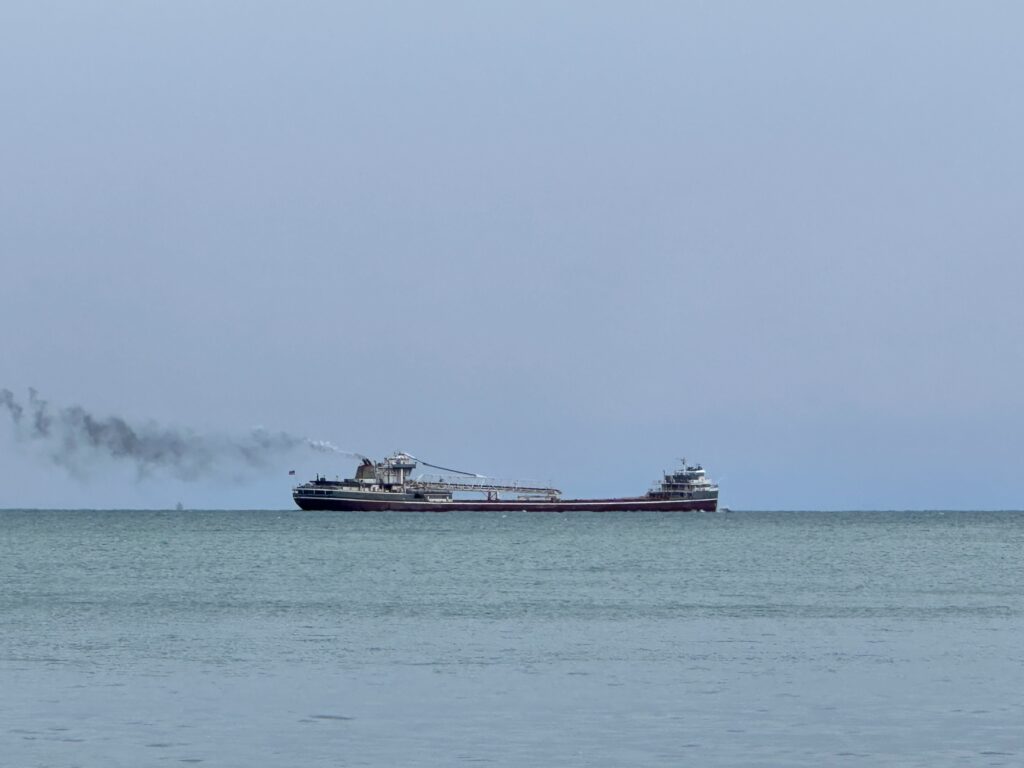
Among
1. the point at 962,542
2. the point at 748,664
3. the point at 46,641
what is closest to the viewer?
the point at 748,664

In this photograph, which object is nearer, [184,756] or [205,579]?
[184,756]

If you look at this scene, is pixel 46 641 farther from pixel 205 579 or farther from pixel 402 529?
pixel 402 529

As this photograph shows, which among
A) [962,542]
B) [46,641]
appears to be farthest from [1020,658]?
[962,542]

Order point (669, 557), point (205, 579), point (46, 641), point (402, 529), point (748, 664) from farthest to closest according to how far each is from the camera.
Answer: point (402, 529) → point (669, 557) → point (205, 579) → point (46, 641) → point (748, 664)

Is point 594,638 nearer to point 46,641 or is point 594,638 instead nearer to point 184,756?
point 46,641

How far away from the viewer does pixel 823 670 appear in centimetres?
3850

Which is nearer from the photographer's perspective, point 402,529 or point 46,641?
point 46,641

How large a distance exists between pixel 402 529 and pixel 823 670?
12829cm

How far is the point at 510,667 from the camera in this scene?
3906cm

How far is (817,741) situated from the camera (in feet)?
93.8

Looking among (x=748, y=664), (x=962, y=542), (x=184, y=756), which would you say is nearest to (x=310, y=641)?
(x=748, y=664)

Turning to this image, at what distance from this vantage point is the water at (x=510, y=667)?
92.2ft

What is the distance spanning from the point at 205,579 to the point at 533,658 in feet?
125

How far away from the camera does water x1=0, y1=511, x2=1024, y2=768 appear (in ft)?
92.2
